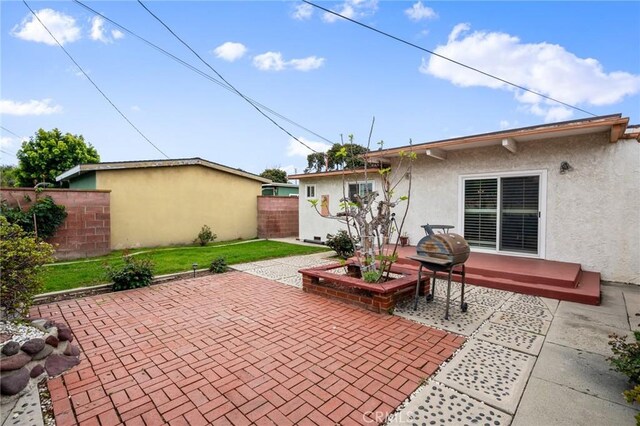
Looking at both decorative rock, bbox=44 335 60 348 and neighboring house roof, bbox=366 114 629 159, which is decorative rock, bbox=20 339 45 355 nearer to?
decorative rock, bbox=44 335 60 348

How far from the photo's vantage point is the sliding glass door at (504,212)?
6.96m

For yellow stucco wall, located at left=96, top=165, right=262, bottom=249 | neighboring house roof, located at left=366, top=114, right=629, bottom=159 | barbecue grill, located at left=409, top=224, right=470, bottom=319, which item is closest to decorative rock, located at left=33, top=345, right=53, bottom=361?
barbecue grill, located at left=409, top=224, right=470, bottom=319

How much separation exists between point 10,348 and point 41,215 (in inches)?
303

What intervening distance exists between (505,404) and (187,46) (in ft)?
35.1

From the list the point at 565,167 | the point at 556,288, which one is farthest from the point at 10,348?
the point at 565,167

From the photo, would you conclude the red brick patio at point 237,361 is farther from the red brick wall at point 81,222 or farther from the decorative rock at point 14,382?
the red brick wall at point 81,222

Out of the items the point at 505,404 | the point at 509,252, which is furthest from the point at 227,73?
the point at 505,404

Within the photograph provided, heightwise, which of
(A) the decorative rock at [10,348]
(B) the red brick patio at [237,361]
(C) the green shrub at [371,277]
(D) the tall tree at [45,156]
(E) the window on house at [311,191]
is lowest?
(B) the red brick patio at [237,361]

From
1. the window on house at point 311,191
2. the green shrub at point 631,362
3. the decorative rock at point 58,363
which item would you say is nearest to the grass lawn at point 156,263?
the decorative rock at point 58,363

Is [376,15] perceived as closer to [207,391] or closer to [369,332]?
[369,332]

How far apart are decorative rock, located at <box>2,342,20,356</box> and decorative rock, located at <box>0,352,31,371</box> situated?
0.03m

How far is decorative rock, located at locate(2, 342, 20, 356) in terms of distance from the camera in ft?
8.56

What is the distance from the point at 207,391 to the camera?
2.48 meters

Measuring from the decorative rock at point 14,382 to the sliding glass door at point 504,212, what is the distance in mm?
8768
